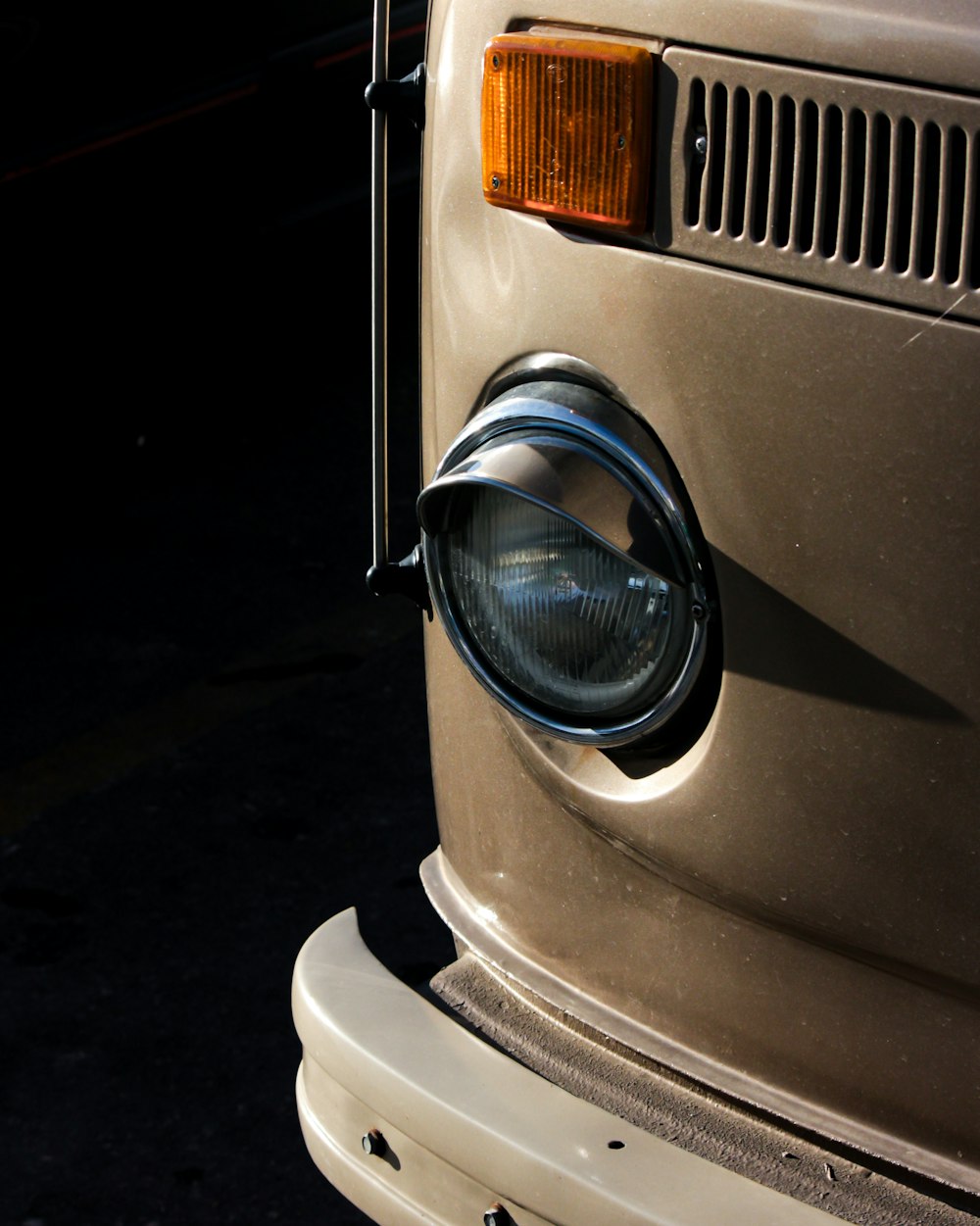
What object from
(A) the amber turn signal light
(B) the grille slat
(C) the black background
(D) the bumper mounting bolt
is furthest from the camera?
(C) the black background

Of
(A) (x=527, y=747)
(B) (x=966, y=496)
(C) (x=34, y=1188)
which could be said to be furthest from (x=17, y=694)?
(B) (x=966, y=496)

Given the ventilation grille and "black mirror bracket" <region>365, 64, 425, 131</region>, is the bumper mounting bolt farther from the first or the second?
"black mirror bracket" <region>365, 64, 425, 131</region>

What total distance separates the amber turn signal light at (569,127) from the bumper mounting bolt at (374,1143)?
888 millimetres

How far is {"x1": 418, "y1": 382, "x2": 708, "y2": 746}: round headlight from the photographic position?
136cm

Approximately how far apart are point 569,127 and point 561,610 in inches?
15.9

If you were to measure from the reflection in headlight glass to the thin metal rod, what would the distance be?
0.28 m

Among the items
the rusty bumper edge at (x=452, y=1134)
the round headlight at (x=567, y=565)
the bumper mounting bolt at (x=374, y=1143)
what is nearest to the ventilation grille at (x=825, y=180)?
the round headlight at (x=567, y=565)

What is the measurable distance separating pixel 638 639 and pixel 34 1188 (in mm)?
1583

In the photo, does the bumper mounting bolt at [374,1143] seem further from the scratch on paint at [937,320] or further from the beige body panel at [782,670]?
the scratch on paint at [937,320]

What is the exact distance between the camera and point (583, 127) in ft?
4.39

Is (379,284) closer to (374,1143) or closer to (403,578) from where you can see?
(403,578)

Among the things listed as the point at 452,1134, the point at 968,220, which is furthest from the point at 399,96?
the point at 452,1134

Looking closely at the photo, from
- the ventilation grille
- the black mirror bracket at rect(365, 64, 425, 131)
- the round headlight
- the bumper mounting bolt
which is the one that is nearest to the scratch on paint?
the ventilation grille

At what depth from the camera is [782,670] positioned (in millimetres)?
1343
